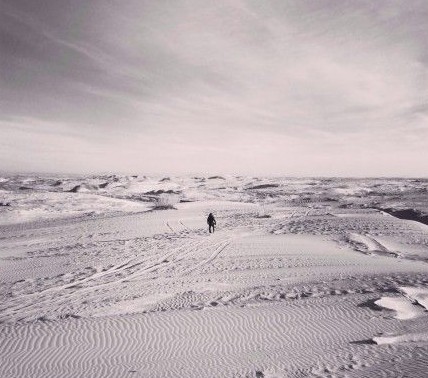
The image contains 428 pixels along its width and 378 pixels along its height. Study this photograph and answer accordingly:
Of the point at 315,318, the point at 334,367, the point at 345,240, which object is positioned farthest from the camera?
the point at 345,240

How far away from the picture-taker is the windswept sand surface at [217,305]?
24.3 feet

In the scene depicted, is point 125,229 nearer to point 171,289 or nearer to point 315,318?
point 171,289

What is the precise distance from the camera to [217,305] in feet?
34.5

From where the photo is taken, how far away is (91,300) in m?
11.1

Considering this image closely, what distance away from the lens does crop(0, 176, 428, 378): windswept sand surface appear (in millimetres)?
7406

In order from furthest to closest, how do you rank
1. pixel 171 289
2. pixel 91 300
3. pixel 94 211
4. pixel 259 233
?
pixel 94 211
pixel 259 233
pixel 171 289
pixel 91 300

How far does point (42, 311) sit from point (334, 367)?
323 inches

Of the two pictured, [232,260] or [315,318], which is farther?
[232,260]

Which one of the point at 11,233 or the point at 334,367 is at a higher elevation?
the point at 334,367

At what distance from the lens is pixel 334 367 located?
7.00m

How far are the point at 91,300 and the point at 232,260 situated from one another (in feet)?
22.8

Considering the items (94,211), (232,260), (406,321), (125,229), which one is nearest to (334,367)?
(406,321)

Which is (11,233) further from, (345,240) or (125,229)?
(345,240)

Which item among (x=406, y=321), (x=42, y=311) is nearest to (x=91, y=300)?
(x=42, y=311)
